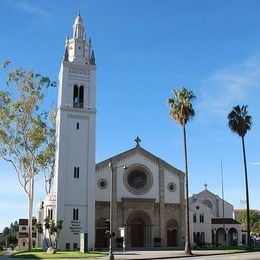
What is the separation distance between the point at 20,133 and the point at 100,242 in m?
16.3

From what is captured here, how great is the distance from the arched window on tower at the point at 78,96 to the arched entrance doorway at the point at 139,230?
15.4 metres

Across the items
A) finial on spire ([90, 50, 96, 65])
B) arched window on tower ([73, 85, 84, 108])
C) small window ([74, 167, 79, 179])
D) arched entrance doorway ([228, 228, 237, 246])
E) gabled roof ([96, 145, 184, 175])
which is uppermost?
finial on spire ([90, 50, 96, 65])

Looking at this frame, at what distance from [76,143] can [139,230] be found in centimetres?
1422

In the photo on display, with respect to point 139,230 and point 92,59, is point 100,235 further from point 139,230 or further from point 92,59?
point 92,59

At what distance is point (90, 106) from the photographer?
57062 mm

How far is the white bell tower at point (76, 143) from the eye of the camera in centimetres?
5266

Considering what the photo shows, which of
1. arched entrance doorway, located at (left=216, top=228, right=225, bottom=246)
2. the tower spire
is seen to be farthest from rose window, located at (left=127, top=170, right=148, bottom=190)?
arched entrance doorway, located at (left=216, top=228, right=225, bottom=246)

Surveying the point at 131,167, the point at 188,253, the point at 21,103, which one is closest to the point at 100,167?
the point at 131,167

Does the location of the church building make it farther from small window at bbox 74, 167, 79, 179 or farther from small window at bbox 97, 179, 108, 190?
small window at bbox 74, 167, 79, 179

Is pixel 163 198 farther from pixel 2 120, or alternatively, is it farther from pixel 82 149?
pixel 2 120

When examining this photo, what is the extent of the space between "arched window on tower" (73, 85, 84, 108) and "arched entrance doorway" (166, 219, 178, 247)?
1908 cm

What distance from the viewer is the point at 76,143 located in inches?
2180

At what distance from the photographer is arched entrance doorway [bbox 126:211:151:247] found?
194 feet

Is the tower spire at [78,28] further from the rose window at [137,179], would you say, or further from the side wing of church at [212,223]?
the side wing of church at [212,223]
